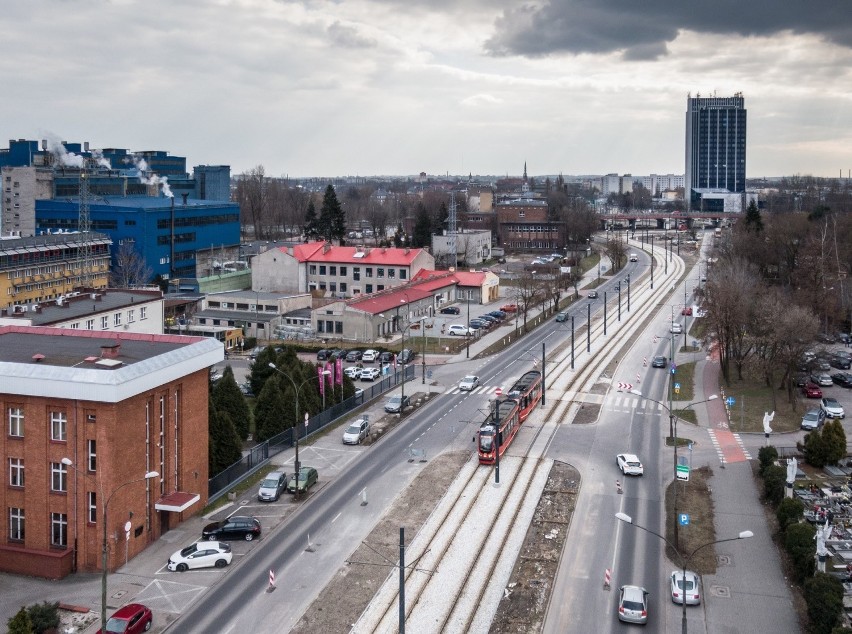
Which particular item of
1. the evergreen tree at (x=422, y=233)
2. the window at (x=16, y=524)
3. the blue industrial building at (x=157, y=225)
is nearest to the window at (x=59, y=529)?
the window at (x=16, y=524)

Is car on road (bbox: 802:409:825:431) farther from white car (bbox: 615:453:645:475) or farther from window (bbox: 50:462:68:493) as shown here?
window (bbox: 50:462:68:493)

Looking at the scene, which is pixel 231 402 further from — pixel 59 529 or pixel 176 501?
pixel 59 529

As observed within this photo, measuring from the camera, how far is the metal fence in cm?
3753

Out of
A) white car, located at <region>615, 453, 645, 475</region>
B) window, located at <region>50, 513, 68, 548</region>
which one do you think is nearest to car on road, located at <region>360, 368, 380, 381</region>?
white car, located at <region>615, 453, 645, 475</region>

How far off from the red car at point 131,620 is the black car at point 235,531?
626cm

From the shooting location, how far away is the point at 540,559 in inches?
1225

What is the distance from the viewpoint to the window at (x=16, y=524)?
31016 millimetres

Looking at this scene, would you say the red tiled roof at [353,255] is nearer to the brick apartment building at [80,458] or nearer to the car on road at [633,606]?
the brick apartment building at [80,458]

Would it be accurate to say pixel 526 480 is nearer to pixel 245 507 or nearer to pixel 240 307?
pixel 245 507

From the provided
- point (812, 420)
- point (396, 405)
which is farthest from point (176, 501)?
point (812, 420)

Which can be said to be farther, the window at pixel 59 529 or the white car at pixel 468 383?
the white car at pixel 468 383

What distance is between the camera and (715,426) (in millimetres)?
48531

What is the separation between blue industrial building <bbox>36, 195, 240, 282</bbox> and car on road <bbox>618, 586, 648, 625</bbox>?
7737 cm

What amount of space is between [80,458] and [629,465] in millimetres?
23377
